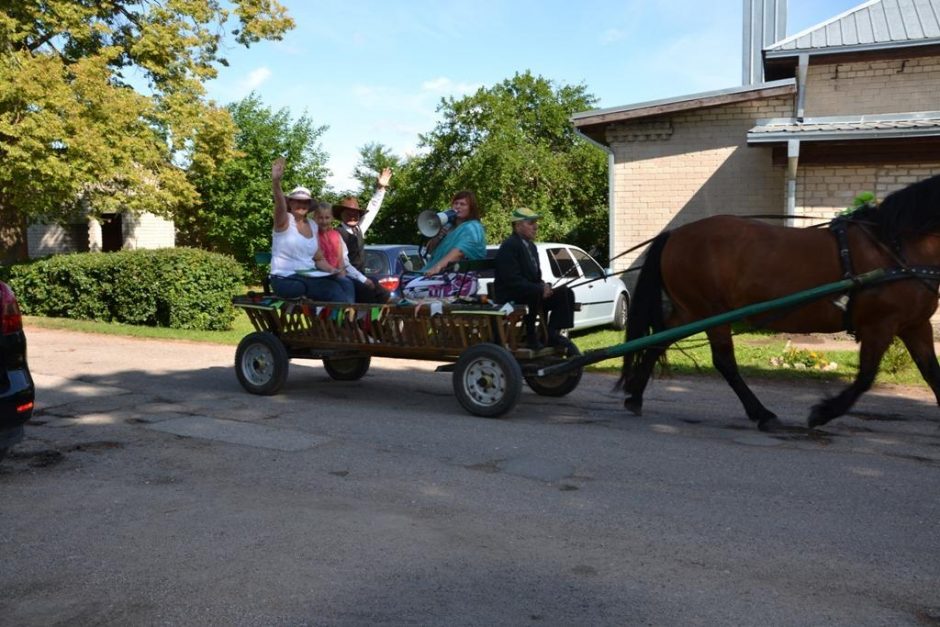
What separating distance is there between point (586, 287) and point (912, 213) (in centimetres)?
775

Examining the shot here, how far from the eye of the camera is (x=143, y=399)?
8.84 meters

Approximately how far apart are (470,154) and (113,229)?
16034 mm

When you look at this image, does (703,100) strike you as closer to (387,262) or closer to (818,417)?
(387,262)

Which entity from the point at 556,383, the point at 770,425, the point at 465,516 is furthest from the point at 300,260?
the point at 770,425

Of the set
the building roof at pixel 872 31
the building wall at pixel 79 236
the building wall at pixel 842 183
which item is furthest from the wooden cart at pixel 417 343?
the building wall at pixel 79 236

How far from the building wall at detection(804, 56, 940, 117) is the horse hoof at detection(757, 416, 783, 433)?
35.1ft

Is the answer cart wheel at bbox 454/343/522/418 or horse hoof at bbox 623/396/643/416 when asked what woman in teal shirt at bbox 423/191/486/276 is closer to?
cart wheel at bbox 454/343/522/418

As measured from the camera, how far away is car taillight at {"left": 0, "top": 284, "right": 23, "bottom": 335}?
5.67 m

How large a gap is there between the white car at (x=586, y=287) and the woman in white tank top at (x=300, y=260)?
4630 mm

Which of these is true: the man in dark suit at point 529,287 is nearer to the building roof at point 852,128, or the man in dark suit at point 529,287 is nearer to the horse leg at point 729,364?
the horse leg at point 729,364

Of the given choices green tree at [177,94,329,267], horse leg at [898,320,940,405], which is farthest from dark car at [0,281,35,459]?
green tree at [177,94,329,267]

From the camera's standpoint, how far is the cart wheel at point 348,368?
992cm

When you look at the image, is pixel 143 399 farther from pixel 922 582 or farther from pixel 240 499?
pixel 922 582

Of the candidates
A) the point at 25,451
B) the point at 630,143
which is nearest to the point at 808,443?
the point at 25,451
